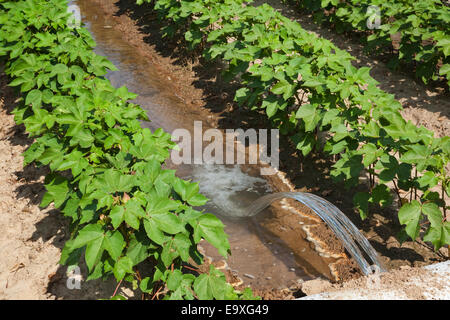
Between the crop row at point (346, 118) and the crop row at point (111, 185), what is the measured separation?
1636mm

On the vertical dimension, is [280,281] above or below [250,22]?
below

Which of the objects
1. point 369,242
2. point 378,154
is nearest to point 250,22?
point 378,154

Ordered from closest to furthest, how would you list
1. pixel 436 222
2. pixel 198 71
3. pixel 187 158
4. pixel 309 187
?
pixel 436 222 < pixel 309 187 < pixel 187 158 < pixel 198 71

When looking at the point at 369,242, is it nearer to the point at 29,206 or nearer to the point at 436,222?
the point at 436,222

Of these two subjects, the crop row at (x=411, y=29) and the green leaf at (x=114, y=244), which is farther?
the crop row at (x=411, y=29)

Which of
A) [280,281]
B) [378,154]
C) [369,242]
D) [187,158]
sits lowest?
[280,281]

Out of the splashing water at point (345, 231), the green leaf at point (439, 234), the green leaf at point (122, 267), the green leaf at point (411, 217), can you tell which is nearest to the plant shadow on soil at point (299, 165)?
the splashing water at point (345, 231)

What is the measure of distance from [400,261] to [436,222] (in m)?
0.68

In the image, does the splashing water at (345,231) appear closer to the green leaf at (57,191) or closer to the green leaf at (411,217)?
the green leaf at (411,217)

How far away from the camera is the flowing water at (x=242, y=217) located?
3881 millimetres

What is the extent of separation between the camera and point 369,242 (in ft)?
13.0

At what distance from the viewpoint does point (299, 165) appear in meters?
5.09

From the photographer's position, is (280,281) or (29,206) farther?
(29,206)

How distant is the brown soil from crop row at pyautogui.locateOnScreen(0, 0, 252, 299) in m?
0.70
